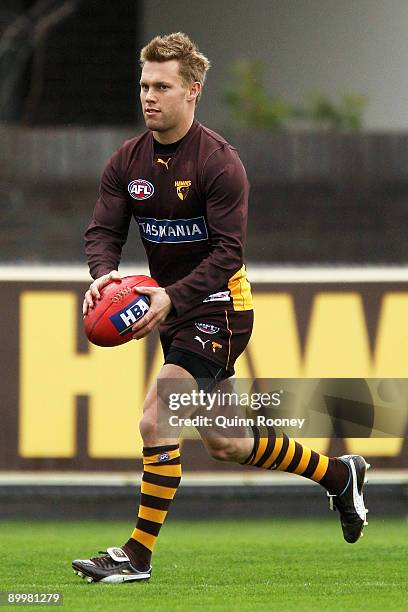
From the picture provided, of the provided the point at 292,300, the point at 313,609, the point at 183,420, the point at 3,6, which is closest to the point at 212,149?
the point at 183,420

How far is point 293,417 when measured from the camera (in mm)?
8414

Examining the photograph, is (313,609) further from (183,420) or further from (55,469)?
(55,469)

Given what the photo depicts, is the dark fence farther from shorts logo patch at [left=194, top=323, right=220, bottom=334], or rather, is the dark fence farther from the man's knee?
the man's knee

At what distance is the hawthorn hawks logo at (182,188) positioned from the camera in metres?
6.38

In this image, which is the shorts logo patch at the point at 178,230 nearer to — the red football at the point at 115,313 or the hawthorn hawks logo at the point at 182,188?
the hawthorn hawks logo at the point at 182,188

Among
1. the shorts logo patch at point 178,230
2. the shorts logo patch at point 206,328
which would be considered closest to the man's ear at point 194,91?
the shorts logo patch at point 178,230

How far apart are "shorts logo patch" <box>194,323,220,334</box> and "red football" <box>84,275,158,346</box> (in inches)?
12.4

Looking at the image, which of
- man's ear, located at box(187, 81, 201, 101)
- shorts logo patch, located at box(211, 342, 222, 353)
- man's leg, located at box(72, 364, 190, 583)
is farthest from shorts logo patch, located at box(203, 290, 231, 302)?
man's ear, located at box(187, 81, 201, 101)

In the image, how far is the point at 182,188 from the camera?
6387mm

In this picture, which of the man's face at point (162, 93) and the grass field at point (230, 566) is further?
the man's face at point (162, 93)

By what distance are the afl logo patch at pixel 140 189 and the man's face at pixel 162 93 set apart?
243mm

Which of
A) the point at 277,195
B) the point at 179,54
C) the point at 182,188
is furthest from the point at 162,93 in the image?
the point at 277,195

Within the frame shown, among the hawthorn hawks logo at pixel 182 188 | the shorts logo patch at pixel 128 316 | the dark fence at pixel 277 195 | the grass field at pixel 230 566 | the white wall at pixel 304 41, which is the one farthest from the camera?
the white wall at pixel 304 41

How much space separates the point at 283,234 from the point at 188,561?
328 cm
